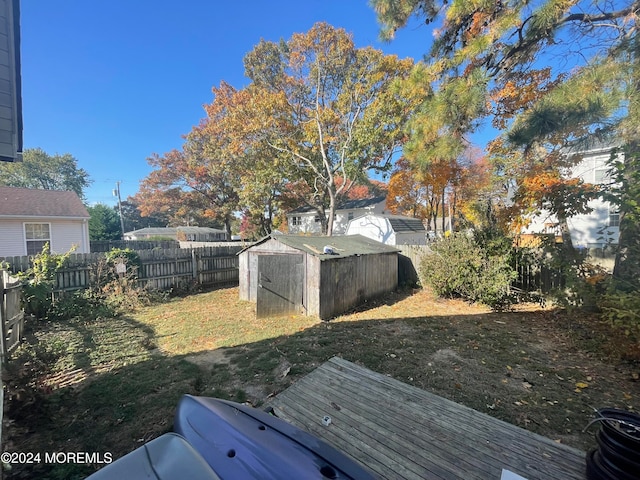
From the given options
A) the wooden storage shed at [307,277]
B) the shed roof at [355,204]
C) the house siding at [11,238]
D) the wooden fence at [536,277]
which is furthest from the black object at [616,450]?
the shed roof at [355,204]

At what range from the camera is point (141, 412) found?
299 cm

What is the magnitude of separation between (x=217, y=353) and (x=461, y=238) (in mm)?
6750

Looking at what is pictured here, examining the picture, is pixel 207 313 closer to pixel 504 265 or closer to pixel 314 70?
pixel 504 265

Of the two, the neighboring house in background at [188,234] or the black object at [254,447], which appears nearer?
the black object at [254,447]

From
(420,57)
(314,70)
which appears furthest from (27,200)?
(420,57)

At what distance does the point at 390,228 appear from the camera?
1912 centimetres

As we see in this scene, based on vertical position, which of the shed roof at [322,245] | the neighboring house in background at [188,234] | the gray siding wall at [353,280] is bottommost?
the gray siding wall at [353,280]

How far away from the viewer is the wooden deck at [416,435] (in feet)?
4.92

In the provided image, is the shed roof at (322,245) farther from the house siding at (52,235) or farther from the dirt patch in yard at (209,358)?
the house siding at (52,235)

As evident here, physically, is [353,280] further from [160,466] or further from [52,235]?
[52,235]

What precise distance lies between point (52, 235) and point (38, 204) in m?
1.67

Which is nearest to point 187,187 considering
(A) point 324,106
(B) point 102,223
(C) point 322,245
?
(B) point 102,223

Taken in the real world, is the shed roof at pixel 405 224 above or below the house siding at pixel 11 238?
above

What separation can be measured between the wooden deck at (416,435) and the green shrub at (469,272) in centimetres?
578
